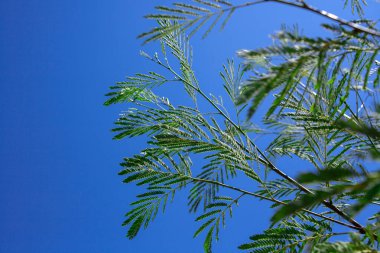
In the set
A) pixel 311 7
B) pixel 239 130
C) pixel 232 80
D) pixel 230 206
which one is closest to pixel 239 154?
pixel 239 130

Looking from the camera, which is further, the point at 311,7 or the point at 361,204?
the point at 311,7

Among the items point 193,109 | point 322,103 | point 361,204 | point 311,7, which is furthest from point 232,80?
point 361,204

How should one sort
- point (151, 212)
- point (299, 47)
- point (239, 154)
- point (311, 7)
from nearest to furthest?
1. point (299, 47)
2. point (311, 7)
3. point (239, 154)
4. point (151, 212)

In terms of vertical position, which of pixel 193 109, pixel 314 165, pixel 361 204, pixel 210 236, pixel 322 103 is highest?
pixel 193 109

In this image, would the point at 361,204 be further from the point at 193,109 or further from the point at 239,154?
the point at 193,109

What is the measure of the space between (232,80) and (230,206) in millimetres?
687

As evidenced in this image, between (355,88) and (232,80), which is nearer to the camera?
(355,88)

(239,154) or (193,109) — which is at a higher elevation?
(193,109)

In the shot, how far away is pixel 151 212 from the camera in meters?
2.36

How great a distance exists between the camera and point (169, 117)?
2320mm

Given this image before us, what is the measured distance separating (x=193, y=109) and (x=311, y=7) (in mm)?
1251

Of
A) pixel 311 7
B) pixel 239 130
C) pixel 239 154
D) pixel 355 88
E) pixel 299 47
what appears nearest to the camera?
pixel 299 47

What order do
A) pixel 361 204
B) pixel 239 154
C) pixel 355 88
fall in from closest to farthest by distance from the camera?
pixel 361 204
pixel 355 88
pixel 239 154

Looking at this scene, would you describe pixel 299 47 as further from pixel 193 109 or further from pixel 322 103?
pixel 193 109
